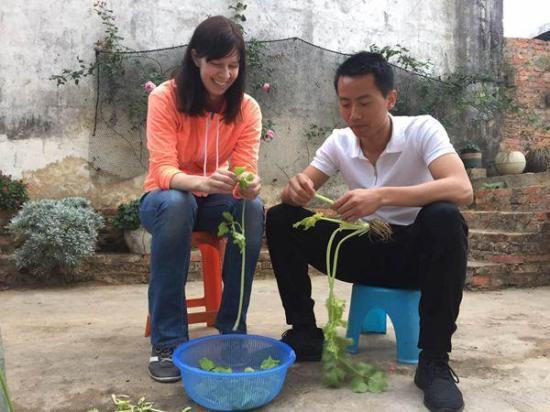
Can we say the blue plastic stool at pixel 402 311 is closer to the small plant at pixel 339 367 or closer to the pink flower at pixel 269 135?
the small plant at pixel 339 367

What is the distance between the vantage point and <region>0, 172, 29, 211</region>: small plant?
397cm

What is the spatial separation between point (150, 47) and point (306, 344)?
13.0ft

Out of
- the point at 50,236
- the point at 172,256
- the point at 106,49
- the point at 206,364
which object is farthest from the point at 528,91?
the point at 206,364

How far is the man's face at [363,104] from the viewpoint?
1683mm

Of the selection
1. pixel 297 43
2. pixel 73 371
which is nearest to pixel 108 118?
pixel 297 43

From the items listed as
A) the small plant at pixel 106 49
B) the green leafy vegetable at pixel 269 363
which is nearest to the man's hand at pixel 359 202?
the green leafy vegetable at pixel 269 363

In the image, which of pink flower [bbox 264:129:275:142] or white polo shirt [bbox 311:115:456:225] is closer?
white polo shirt [bbox 311:115:456:225]

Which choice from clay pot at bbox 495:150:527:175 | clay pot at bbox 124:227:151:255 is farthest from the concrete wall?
clay pot at bbox 495:150:527:175

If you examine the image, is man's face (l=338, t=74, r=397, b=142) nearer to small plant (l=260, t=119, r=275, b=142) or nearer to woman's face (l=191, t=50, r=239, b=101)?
woman's face (l=191, t=50, r=239, b=101)

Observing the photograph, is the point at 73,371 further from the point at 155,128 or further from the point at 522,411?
the point at 522,411

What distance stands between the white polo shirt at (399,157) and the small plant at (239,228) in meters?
0.48

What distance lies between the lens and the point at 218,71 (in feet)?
5.70

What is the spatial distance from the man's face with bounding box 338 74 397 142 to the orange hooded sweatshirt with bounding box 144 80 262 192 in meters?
0.45

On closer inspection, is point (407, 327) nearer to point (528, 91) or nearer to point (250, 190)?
point (250, 190)
